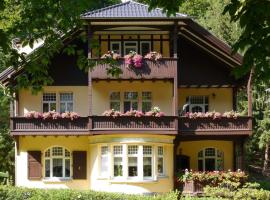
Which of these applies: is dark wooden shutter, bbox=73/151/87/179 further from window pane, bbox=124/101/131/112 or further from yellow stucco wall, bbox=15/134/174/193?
window pane, bbox=124/101/131/112

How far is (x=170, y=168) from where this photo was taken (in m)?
28.5

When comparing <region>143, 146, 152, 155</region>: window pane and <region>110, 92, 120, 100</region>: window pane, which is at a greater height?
Result: <region>110, 92, 120, 100</region>: window pane

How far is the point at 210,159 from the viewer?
1203 inches

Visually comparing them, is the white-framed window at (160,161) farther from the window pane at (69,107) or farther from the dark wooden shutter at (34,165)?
the dark wooden shutter at (34,165)

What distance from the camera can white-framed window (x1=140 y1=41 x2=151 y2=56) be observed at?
96.2ft

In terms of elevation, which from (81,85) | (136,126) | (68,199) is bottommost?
(68,199)

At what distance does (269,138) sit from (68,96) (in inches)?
746

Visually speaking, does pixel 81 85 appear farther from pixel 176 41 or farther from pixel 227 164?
pixel 227 164

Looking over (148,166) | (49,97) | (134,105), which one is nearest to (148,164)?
(148,166)

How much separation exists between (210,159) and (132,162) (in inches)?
192

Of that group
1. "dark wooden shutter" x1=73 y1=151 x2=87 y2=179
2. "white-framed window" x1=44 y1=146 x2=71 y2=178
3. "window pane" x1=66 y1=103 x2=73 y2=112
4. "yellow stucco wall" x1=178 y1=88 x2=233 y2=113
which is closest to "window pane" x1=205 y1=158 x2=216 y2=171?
"yellow stucco wall" x1=178 y1=88 x2=233 y2=113

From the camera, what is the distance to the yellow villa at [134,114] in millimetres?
27547

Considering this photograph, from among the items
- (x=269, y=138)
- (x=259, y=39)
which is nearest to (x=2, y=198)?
(x=259, y=39)

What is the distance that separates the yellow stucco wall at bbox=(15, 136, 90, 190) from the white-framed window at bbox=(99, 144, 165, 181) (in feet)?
5.37
